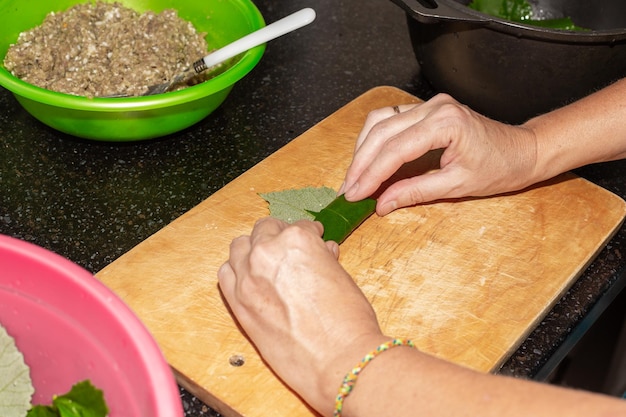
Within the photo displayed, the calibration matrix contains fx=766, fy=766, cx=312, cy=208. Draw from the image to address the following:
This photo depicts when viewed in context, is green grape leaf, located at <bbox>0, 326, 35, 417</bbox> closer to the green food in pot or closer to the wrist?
the wrist

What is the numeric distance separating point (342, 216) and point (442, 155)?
0.18m

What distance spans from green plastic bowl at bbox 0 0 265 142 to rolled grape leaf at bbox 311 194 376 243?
0.85ft

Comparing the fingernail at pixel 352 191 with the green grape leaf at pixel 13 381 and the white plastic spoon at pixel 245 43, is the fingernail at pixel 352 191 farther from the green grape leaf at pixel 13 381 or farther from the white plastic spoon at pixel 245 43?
the green grape leaf at pixel 13 381

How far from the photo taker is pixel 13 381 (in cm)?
77

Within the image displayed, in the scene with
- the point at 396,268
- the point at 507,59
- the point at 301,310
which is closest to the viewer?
the point at 301,310

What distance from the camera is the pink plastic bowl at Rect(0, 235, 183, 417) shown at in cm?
68

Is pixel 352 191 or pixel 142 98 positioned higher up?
pixel 142 98

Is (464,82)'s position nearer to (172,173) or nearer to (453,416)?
(172,173)

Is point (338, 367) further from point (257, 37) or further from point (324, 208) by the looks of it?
point (257, 37)

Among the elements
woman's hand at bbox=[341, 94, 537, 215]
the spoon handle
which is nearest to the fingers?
woman's hand at bbox=[341, 94, 537, 215]

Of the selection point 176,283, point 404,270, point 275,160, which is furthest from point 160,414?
point 275,160

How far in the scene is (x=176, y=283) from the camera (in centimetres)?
105

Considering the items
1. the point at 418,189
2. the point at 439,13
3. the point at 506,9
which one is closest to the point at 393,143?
the point at 418,189

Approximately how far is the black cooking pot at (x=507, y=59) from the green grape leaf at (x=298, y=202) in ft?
1.02
